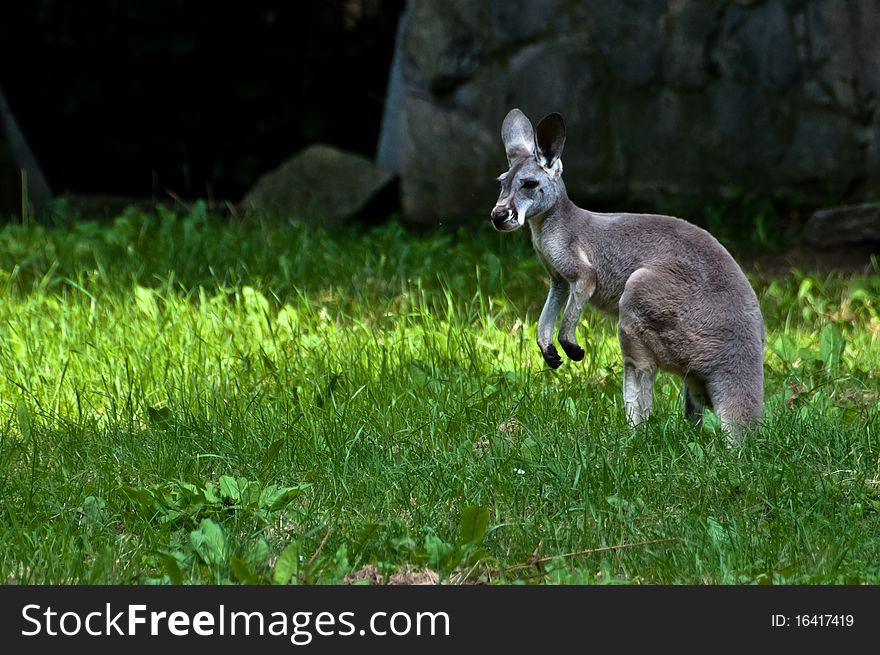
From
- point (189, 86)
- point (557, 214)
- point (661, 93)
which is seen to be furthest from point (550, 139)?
point (189, 86)

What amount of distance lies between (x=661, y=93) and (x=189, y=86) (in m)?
5.27

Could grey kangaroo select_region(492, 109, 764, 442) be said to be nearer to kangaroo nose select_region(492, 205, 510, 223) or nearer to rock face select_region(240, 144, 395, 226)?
kangaroo nose select_region(492, 205, 510, 223)

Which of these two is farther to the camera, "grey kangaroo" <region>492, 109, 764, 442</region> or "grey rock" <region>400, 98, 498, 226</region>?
"grey rock" <region>400, 98, 498, 226</region>

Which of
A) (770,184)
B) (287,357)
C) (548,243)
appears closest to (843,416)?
(548,243)

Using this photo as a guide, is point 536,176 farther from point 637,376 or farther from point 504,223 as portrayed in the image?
point 637,376

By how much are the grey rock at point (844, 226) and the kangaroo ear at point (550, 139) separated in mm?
3928

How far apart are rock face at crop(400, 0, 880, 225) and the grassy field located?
5.88 ft

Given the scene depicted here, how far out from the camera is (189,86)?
1176 cm

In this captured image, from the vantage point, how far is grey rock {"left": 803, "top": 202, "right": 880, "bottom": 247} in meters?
7.54

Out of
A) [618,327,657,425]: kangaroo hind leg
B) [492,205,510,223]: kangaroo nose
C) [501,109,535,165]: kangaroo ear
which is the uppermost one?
[501,109,535,165]: kangaroo ear

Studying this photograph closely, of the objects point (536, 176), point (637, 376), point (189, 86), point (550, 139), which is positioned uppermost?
point (189, 86)

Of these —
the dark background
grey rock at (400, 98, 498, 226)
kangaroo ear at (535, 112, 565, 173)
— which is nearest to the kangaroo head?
kangaroo ear at (535, 112, 565, 173)

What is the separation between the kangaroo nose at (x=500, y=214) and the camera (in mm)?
4109

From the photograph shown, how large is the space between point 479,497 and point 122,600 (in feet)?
3.88
